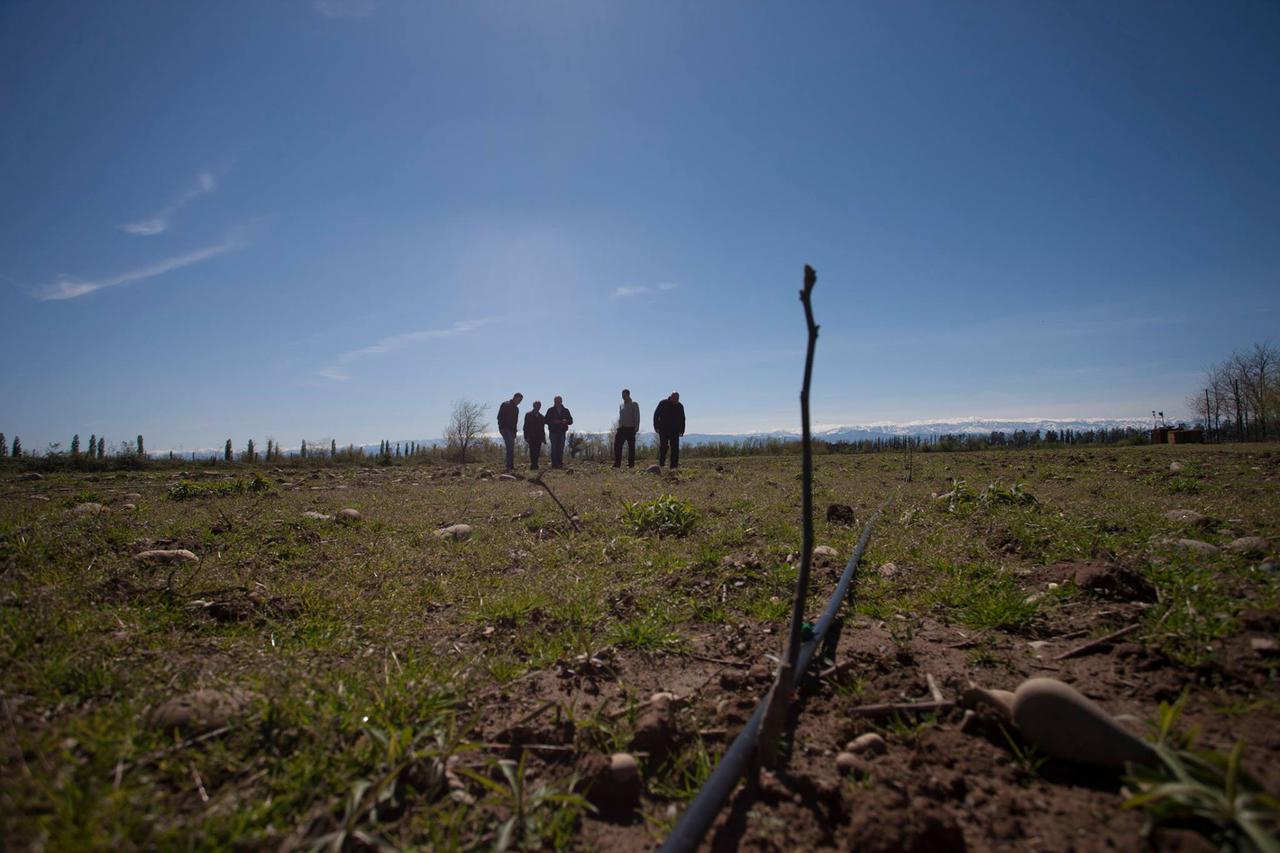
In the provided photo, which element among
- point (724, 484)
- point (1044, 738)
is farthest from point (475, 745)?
point (724, 484)

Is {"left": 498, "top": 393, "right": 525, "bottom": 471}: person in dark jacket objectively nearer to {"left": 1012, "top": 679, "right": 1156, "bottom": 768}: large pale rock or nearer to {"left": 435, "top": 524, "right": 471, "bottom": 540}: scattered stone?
{"left": 435, "top": 524, "right": 471, "bottom": 540}: scattered stone

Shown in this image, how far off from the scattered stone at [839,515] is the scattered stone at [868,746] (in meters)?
3.94

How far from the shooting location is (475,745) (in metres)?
1.73

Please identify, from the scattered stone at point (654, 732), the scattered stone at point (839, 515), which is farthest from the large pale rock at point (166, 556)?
the scattered stone at point (839, 515)

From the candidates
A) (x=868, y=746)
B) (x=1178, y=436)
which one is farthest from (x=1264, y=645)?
(x=1178, y=436)

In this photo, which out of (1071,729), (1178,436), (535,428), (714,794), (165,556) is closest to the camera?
(714,794)

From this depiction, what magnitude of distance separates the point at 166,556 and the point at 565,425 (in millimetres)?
11418

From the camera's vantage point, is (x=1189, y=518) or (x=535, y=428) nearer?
(x=1189, y=518)

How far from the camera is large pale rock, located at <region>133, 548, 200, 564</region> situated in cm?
384

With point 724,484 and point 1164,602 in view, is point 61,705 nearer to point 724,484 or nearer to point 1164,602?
point 1164,602

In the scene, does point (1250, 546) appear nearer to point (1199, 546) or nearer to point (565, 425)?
point (1199, 546)

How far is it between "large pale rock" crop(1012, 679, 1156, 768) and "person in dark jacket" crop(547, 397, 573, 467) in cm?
1346

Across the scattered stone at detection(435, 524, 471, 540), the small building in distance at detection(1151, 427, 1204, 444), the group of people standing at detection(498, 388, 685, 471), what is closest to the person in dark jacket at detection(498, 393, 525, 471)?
the group of people standing at detection(498, 388, 685, 471)

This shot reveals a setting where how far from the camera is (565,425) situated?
15219 millimetres
